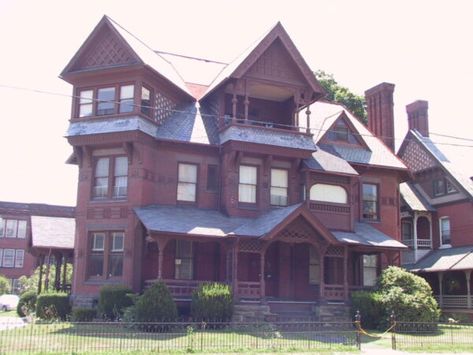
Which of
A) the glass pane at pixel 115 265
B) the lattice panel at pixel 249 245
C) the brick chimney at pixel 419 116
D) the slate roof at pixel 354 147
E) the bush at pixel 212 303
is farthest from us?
the brick chimney at pixel 419 116

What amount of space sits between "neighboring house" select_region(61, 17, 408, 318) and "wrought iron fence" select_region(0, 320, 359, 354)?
3883 millimetres

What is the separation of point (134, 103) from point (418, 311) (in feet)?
53.3

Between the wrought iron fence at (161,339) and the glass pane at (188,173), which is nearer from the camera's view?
the wrought iron fence at (161,339)

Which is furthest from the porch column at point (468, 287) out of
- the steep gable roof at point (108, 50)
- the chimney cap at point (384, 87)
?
the steep gable roof at point (108, 50)

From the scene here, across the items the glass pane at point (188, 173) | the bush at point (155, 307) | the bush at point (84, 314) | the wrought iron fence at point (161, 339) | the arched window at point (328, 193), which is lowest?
the wrought iron fence at point (161, 339)

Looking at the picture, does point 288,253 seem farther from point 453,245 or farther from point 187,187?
point 453,245

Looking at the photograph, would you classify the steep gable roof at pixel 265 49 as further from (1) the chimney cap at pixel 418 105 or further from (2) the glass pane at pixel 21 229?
(2) the glass pane at pixel 21 229

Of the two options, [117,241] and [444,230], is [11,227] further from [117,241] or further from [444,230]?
[444,230]

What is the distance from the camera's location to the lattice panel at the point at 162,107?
3052cm

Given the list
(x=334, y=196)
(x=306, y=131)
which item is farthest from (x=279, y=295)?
(x=306, y=131)

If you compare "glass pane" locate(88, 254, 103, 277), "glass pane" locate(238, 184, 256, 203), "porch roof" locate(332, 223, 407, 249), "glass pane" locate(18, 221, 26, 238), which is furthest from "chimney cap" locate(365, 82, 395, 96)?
"glass pane" locate(18, 221, 26, 238)

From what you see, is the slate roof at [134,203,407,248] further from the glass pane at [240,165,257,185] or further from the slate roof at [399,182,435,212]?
the slate roof at [399,182,435,212]

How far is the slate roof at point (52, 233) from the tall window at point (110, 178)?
6.02 metres

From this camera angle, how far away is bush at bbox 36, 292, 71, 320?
91.7ft
